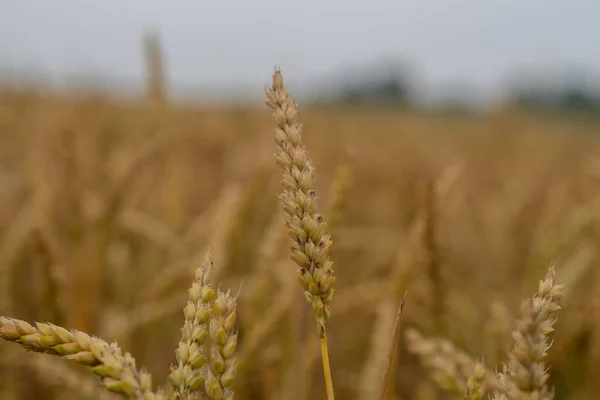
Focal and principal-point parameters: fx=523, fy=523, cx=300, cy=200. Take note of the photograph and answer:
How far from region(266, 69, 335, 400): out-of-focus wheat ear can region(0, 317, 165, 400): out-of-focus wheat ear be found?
110 mm

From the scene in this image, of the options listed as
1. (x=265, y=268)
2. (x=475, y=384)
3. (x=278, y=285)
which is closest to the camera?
(x=475, y=384)

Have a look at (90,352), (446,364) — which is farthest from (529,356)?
(446,364)

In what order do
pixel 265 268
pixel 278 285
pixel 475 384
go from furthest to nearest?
pixel 278 285 → pixel 265 268 → pixel 475 384

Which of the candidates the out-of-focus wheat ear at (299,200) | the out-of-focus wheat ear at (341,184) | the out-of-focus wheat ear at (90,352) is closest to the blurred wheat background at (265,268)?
the out-of-focus wheat ear at (341,184)

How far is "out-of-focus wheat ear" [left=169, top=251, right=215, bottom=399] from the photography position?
306 mm

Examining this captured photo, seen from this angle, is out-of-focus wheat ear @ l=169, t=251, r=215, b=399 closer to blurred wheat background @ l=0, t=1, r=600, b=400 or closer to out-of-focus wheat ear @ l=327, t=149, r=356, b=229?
blurred wheat background @ l=0, t=1, r=600, b=400

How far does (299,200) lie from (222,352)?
0.10m

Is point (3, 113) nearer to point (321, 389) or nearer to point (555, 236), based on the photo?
point (321, 389)

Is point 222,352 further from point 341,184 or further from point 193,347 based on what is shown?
point 341,184

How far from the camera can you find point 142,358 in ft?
4.25

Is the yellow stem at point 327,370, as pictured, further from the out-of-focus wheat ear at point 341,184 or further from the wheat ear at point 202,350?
the out-of-focus wheat ear at point 341,184

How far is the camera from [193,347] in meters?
0.31

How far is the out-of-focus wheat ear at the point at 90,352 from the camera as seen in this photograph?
11.3 inches

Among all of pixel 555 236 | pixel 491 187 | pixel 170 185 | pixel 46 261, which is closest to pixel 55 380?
pixel 46 261
